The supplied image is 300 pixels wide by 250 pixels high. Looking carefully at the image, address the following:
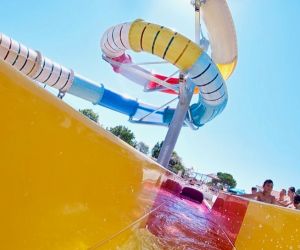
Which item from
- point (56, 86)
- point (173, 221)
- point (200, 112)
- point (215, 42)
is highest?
point (215, 42)

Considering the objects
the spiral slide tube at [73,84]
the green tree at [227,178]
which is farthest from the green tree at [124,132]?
the spiral slide tube at [73,84]

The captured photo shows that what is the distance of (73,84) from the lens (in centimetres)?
862

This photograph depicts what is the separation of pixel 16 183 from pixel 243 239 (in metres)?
1.73

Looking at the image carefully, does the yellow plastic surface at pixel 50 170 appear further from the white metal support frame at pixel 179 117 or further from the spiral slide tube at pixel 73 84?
the spiral slide tube at pixel 73 84

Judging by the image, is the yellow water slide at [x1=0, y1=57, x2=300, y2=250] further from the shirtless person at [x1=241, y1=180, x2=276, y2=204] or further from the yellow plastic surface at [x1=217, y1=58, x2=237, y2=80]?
the yellow plastic surface at [x1=217, y1=58, x2=237, y2=80]

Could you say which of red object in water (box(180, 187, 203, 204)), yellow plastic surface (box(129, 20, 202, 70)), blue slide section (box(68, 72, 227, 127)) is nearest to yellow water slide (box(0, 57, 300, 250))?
red object in water (box(180, 187, 203, 204))

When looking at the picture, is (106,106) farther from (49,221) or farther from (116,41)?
(49,221)

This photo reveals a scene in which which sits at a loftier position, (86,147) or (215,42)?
(215,42)

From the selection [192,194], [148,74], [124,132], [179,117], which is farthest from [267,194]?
[124,132]

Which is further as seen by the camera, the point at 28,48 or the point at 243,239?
the point at 28,48

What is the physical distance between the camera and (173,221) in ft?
7.86

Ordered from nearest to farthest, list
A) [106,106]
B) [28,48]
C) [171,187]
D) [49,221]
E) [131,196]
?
[49,221] → [131,196] → [171,187] → [28,48] → [106,106]

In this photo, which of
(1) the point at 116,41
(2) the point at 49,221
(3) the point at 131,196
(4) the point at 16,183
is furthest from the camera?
(1) the point at 116,41

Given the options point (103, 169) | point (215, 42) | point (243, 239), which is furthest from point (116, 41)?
point (103, 169)
